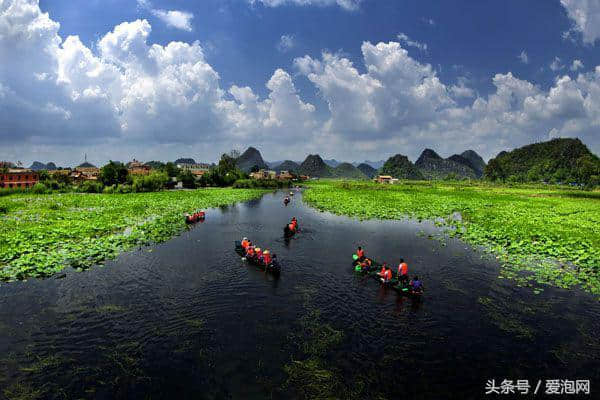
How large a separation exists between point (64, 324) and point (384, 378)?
13.3 metres

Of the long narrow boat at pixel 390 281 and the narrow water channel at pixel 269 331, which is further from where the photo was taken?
the long narrow boat at pixel 390 281

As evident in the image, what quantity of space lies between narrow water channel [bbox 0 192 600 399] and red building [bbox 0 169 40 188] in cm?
8688

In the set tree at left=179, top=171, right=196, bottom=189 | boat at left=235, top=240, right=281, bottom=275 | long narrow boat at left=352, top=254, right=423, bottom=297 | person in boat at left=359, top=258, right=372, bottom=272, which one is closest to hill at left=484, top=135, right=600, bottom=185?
long narrow boat at left=352, top=254, right=423, bottom=297

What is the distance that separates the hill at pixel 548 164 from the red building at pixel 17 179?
609 ft

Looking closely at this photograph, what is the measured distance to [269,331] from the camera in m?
12.6

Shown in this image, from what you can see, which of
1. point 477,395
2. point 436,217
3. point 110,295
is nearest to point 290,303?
point 477,395

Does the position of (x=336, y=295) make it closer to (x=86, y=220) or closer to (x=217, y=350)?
(x=217, y=350)

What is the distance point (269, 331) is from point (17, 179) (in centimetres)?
10230

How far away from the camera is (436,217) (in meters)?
41.4

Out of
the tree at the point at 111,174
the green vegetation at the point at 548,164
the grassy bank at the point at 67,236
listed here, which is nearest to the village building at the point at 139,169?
the tree at the point at 111,174

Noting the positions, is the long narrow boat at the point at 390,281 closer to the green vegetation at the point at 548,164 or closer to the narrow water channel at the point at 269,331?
the narrow water channel at the point at 269,331

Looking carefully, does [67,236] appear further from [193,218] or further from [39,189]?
[39,189]

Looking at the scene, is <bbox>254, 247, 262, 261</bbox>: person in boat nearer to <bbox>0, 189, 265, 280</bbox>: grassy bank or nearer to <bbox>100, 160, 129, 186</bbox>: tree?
<bbox>0, 189, 265, 280</bbox>: grassy bank

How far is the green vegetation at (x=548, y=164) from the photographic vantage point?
142625 millimetres
